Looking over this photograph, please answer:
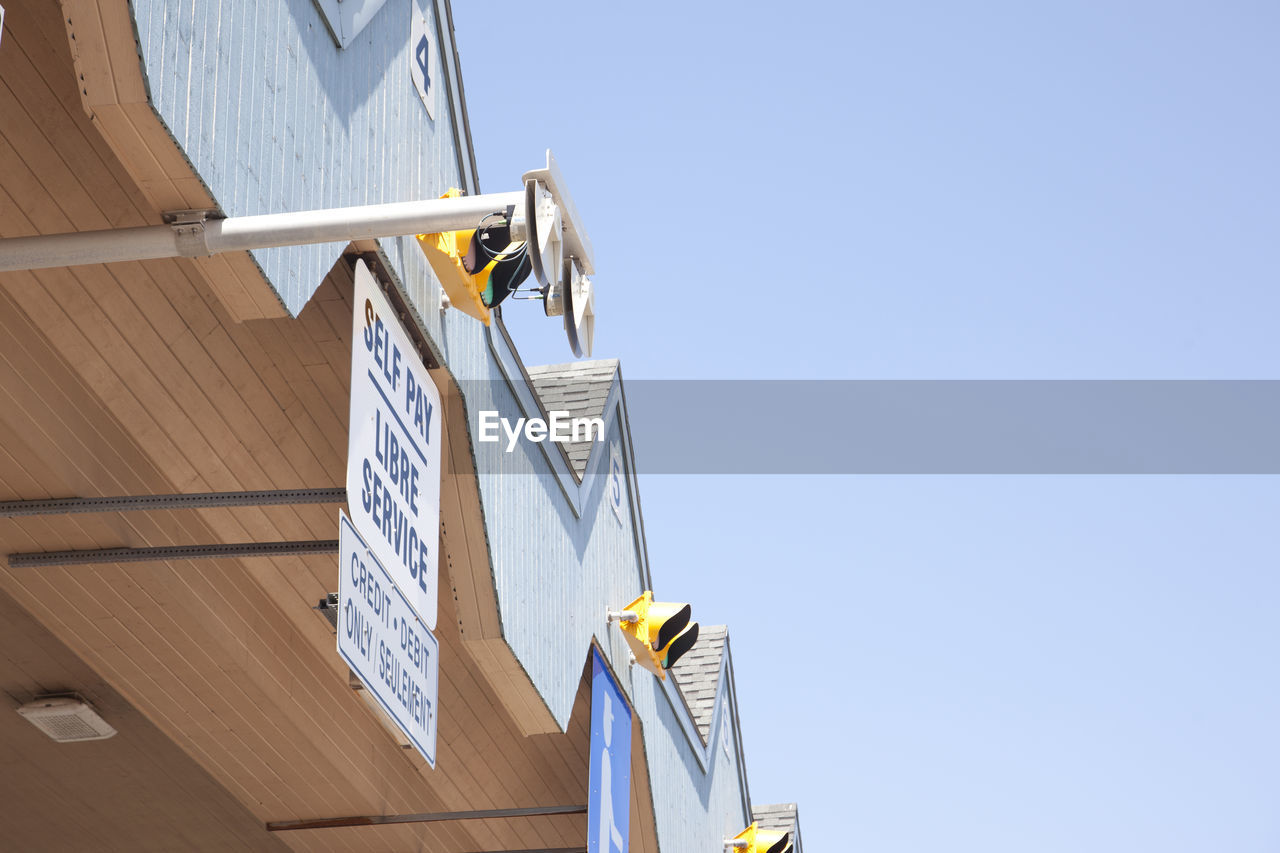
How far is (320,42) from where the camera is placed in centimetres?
625

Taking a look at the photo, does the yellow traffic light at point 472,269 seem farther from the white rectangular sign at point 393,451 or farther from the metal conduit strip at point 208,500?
the metal conduit strip at point 208,500

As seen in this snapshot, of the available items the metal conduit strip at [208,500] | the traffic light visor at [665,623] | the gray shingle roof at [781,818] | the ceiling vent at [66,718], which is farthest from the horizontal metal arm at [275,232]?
the gray shingle roof at [781,818]

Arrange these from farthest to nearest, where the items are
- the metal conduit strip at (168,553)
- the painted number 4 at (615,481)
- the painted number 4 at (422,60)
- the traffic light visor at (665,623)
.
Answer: the painted number 4 at (615,481)
the traffic light visor at (665,623)
the painted number 4 at (422,60)
the metal conduit strip at (168,553)

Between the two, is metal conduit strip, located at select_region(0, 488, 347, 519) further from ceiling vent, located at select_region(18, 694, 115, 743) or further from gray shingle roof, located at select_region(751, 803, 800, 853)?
gray shingle roof, located at select_region(751, 803, 800, 853)

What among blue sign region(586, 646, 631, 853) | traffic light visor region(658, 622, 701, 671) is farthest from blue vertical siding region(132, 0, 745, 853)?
traffic light visor region(658, 622, 701, 671)

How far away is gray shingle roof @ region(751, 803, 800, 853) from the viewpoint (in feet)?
61.6

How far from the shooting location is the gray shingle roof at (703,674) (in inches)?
580

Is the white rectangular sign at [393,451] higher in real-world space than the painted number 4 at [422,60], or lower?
lower

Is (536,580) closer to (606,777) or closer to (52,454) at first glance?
(606,777)

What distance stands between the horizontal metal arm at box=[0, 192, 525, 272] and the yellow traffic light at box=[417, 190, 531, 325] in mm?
1115

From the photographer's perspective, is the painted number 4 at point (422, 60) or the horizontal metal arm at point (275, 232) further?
the painted number 4 at point (422, 60)

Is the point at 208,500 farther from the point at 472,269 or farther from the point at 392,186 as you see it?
the point at 392,186

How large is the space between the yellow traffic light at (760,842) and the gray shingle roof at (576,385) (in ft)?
17.2

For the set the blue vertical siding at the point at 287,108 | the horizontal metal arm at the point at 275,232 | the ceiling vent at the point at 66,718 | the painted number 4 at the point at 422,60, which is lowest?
the horizontal metal arm at the point at 275,232
